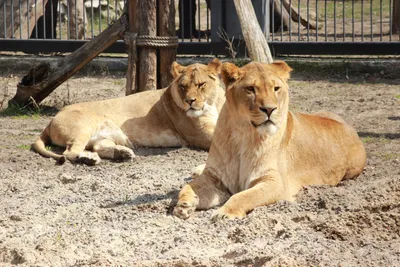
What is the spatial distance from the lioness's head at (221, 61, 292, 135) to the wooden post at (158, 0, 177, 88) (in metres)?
3.15

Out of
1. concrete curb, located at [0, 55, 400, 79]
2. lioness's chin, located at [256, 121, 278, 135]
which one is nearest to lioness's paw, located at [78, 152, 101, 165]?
lioness's chin, located at [256, 121, 278, 135]

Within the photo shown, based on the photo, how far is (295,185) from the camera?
19.3 feet

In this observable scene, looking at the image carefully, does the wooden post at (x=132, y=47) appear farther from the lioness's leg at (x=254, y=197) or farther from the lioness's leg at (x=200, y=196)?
the lioness's leg at (x=254, y=197)

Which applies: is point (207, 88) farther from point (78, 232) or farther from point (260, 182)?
point (78, 232)

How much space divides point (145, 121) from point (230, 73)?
8.73ft

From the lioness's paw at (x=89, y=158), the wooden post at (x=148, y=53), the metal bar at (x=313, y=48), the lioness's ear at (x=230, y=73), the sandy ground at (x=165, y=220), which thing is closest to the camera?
the sandy ground at (x=165, y=220)

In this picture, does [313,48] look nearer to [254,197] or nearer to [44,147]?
[44,147]

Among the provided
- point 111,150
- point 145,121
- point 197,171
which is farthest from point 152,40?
point 197,171

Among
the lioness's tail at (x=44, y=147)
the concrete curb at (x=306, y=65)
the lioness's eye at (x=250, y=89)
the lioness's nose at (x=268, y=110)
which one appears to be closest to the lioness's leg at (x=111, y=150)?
the lioness's tail at (x=44, y=147)

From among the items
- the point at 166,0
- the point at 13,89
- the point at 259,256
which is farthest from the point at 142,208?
the point at 13,89

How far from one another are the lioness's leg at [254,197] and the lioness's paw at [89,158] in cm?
210

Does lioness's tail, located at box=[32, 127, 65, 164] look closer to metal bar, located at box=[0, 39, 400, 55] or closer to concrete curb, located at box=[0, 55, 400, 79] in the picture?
concrete curb, located at box=[0, 55, 400, 79]

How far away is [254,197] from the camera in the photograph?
5348 millimetres

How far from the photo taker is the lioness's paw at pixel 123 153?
7.42 m
